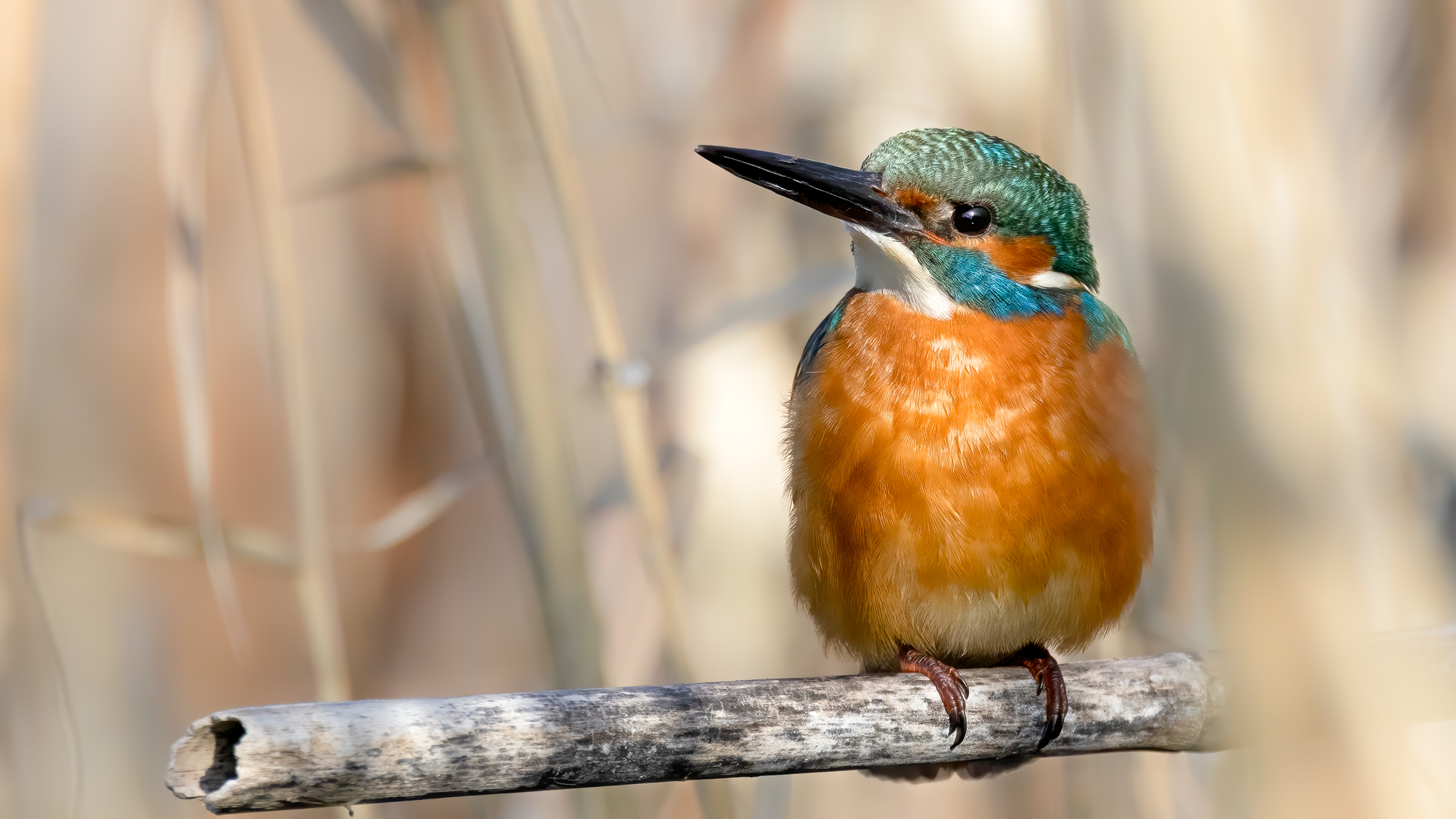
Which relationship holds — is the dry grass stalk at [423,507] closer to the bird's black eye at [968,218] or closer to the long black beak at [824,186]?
the long black beak at [824,186]

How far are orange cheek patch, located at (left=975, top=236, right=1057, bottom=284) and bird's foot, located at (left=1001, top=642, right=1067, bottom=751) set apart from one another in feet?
2.12

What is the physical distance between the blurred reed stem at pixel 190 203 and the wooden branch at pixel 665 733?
3.17 feet

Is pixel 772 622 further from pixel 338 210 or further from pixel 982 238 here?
pixel 338 210

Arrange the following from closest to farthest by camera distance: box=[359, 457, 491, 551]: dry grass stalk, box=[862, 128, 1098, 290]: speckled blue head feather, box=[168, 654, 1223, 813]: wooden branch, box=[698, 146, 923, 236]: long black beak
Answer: box=[168, 654, 1223, 813]: wooden branch < box=[698, 146, 923, 236]: long black beak < box=[862, 128, 1098, 290]: speckled blue head feather < box=[359, 457, 491, 551]: dry grass stalk

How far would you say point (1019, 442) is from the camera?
6.34ft

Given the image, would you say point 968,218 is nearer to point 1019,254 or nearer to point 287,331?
point 1019,254

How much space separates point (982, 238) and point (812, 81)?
1.04 m

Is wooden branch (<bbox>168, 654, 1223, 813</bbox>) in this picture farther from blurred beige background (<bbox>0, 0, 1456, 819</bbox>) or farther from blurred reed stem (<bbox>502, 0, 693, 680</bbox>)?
blurred reed stem (<bbox>502, 0, 693, 680</bbox>)

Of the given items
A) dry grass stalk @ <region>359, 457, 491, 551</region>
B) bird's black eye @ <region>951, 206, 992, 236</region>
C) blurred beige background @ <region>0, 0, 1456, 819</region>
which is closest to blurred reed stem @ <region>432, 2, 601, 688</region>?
blurred beige background @ <region>0, 0, 1456, 819</region>

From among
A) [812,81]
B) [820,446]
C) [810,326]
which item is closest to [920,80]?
[812,81]

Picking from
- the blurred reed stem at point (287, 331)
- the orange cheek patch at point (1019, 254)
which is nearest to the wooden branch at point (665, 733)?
the orange cheek patch at point (1019, 254)

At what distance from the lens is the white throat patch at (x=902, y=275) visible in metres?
2.03

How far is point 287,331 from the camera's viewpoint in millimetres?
2051

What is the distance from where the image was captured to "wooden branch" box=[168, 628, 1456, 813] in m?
1.14
